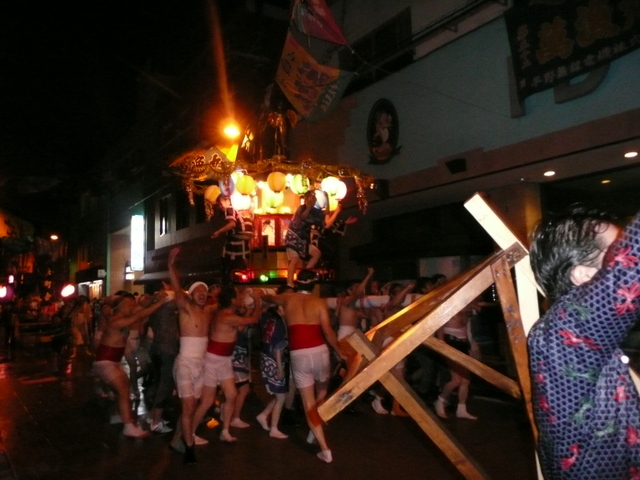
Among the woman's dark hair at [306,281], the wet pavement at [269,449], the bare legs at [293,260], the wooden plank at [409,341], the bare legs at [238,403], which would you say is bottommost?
the wet pavement at [269,449]

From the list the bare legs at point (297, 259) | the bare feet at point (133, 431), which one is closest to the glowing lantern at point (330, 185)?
the bare legs at point (297, 259)

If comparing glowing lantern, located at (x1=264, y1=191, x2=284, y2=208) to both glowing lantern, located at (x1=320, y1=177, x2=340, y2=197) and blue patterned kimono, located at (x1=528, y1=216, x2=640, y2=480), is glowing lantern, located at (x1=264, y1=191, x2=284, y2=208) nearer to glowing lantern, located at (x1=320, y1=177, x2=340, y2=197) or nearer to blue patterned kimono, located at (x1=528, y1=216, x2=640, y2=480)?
glowing lantern, located at (x1=320, y1=177, x2=340, y2=197)

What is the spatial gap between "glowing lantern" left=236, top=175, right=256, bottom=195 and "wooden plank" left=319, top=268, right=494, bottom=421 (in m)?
8.63

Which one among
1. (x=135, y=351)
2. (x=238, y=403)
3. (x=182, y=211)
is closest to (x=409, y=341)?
(x=238, y=403)

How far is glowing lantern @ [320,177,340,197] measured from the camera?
10766 millimetres

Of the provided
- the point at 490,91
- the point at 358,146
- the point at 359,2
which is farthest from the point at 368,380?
the point at 359,2

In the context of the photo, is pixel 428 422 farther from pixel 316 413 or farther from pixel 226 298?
pixel 226 298

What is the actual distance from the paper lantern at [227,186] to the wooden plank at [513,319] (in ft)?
29.6

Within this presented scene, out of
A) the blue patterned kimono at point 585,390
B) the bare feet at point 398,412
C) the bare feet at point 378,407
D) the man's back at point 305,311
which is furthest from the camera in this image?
the bare feet at point 378,407

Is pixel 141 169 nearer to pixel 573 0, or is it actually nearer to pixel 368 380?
pixel 573 0

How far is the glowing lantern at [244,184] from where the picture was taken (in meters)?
10.5

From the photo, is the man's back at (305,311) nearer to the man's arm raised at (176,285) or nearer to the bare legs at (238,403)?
the man's arm raised at (176,285)

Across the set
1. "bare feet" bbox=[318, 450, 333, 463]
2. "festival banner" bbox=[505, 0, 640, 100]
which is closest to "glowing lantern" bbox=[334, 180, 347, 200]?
"festival banner" bbox=[505, 0, 640, 100]

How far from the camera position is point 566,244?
1.68m
